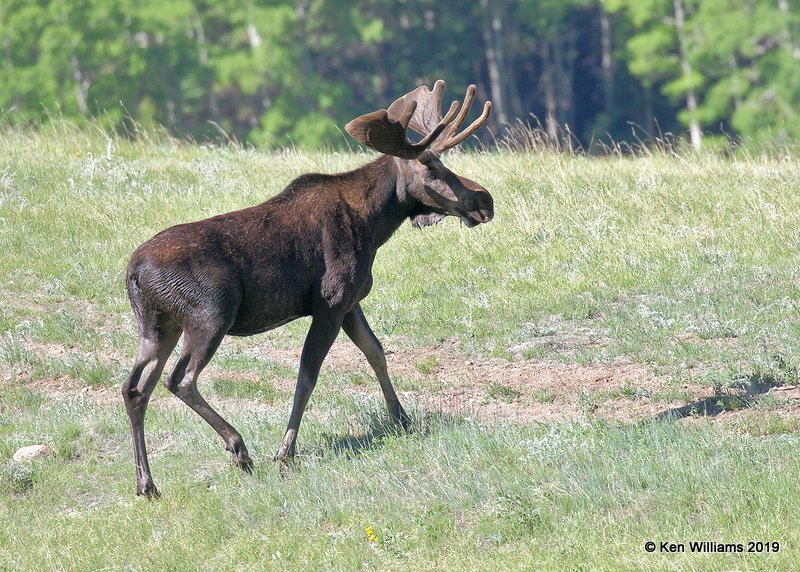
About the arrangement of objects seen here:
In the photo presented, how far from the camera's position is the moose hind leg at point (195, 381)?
885cm

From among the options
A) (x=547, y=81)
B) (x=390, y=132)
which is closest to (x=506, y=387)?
(x=390, y=132)

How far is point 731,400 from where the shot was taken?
9.77 m

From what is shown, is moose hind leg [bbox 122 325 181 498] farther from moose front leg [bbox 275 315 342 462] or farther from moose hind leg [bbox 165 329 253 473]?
moose front leg [bbox 275 315 342 462]

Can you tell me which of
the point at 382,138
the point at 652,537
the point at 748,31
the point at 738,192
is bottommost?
the point at 748,31

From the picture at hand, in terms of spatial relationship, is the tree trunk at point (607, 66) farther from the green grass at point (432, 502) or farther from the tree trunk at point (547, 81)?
the green grass at point (432, 502)

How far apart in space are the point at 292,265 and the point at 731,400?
10.9ft

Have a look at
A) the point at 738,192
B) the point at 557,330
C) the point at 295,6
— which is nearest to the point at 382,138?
the point at 557,330

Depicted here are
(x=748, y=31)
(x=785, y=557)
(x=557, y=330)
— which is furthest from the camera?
(x=748, y=31)

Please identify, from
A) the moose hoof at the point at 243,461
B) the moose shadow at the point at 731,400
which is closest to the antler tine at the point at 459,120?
the moose shadow at the point at 731,400

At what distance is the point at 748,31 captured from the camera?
4412 cm

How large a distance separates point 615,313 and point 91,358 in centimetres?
474

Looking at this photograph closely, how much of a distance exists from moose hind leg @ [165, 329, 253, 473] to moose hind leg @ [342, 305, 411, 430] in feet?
4.09

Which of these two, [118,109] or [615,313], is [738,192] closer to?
[615,313]

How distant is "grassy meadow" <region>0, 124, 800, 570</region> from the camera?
309 inches
